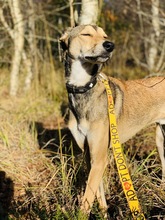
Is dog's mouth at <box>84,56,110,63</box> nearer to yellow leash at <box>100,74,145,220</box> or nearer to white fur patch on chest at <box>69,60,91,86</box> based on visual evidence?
white fur patch on chest at <box>69,60,91,86</box>

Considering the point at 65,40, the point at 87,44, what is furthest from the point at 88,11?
the point at 87,44

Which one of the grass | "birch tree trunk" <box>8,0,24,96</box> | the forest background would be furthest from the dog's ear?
"birch tree trunk" <box>8,0,24,96</box>

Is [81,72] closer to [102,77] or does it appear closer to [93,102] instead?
[102,77]

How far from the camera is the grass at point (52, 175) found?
138 inches

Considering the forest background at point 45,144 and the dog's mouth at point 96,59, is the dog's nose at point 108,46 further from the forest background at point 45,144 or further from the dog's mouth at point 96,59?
the forest background at point 45,144

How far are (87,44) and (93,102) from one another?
0.59 metres

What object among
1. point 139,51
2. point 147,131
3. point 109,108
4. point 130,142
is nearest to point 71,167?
point 109,108

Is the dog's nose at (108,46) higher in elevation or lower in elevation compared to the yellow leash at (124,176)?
higher

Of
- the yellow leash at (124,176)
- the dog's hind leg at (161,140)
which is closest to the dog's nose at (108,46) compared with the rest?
the yellow leash at (124,176)

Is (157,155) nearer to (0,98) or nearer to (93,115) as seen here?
(93,115)

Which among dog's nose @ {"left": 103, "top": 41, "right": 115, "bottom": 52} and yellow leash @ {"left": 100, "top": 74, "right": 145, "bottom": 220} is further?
dog's nose @ {"left": 103, "top": 41, "right": 115, "bottom": 52}

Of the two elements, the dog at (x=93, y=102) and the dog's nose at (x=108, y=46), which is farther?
the dog at (x=93, y=102)

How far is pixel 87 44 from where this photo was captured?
365 cm

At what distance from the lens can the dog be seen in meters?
3.55
